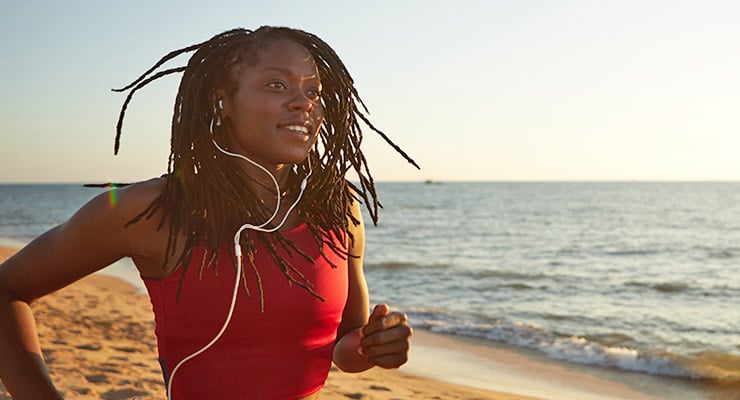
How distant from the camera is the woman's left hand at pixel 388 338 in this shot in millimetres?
1976

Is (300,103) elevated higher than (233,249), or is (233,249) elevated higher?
(300,103)

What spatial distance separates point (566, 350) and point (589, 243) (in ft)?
61.7

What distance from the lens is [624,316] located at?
1215cm

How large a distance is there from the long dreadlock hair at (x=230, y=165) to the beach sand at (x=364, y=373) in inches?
157

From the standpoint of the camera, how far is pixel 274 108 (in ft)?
6.75

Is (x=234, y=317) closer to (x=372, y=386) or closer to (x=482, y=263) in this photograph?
(x=372, y=386)

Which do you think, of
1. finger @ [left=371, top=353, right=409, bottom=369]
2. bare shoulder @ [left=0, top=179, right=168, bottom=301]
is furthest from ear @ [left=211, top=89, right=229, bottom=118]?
finger @ [left=371, top=353, right=409, bottom=369]

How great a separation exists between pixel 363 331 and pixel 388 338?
10 cm

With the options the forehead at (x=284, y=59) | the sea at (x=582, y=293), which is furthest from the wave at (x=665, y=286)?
the forehead at (x=284, y=59)

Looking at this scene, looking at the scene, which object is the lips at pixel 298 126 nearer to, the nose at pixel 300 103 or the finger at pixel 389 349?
the nose at pixel 300 103

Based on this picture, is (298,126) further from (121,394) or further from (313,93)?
(121,394)

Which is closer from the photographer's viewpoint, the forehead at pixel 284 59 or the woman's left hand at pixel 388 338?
the woman's left hand at pixel 388 338

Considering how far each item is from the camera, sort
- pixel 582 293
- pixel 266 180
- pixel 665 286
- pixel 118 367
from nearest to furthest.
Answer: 1. pixel 266 180
2. pixel 118 367
3. pixel 582 293
4. pixel 665 286

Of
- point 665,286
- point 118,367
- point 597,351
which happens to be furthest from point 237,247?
point 665,286
